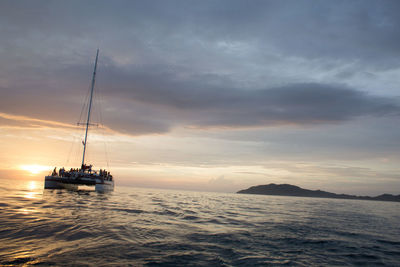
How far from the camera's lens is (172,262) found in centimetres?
764

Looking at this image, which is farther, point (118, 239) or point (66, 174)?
point (66, 174)

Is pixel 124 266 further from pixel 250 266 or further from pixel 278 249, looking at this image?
pixel 278 249

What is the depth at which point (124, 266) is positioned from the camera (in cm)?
695

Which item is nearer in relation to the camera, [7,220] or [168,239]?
[168,239]

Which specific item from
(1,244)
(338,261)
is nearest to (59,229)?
(1,244)

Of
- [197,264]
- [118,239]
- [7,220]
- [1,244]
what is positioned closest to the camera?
[197,264]

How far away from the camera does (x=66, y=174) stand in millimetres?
43719

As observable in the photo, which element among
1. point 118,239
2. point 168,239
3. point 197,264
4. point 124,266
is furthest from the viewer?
point 168,239

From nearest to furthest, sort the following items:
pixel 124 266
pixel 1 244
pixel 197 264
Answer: pixel 124 266 → pixel 197 264 → pixel 1 244

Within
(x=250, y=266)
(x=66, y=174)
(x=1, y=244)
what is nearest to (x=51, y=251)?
(x=1, y=244)

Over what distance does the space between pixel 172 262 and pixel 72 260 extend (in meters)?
3.03

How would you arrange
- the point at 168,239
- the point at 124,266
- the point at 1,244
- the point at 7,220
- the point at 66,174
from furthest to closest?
1. the point at 66,174
2. the point at 7,220
3. the point at 168,239
4. the point at 1,244
5. the point at 124,266

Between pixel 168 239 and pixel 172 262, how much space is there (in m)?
3.30

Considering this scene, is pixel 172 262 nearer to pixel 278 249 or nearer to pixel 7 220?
pixel 278 249
